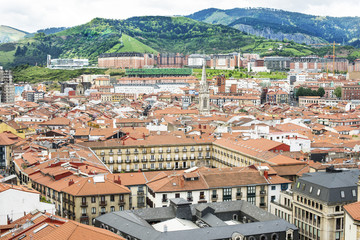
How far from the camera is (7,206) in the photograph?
4284 cm

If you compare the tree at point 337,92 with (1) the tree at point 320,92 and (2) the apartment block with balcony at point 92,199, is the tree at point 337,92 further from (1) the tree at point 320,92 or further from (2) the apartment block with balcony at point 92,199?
(2) the apartment block with balcony at point 92,199

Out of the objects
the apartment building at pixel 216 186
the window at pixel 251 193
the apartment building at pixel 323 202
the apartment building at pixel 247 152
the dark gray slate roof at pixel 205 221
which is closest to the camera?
the dark gray slate roof at pixel 205 221

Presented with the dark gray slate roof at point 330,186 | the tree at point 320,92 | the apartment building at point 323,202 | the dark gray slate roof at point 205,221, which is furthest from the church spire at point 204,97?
the dark gray slate roof at point 205,221

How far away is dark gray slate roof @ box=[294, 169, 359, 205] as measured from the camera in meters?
43.8

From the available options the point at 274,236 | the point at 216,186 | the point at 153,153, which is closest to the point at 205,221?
the point at 274,236

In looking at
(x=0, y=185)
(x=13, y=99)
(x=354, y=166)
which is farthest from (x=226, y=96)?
(x=0, y=185)

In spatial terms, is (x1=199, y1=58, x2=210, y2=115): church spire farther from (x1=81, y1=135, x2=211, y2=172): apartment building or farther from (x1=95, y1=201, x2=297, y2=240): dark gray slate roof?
(x1=95, y1=201, x2=297, y2=240): dark gray slate roof

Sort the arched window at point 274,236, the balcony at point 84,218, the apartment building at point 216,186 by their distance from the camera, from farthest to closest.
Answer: the apartment building at point 216,186 < the balcony at point 84,218 < the arched window at point 274,236

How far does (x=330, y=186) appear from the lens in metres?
44.2

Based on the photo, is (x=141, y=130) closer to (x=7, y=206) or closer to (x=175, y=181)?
(x=175, y=181)

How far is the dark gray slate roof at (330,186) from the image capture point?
43.8 meters

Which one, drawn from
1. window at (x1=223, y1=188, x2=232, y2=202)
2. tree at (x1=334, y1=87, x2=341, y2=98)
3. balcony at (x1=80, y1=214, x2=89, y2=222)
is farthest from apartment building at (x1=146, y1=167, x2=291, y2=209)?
tree at (x1=334, y1=87, x2=341, y2=98)

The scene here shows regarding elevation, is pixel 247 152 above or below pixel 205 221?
above

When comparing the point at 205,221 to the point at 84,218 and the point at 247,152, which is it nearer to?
the point at 84,218
